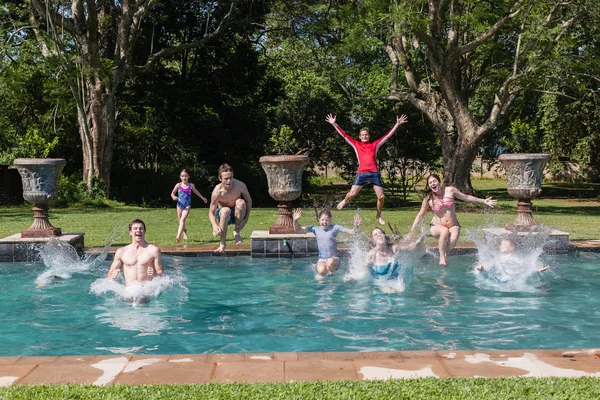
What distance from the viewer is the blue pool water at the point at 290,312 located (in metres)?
6.59

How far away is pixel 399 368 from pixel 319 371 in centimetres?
56

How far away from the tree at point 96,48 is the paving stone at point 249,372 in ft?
60.8

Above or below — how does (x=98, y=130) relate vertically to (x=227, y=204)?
above

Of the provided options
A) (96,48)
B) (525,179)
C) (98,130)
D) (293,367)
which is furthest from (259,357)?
(98,130)

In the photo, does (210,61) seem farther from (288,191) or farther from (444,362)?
(444,362)

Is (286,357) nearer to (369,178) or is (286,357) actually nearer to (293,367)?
(293,367)

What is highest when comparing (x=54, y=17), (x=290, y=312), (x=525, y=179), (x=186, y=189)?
(x=54, y=17)

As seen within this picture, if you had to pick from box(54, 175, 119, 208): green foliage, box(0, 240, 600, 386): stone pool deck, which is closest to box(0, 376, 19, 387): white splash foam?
box(0, 240, 600, 386): stone pool deck

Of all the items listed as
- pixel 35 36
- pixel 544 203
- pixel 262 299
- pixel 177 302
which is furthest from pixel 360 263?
pixel 35 36

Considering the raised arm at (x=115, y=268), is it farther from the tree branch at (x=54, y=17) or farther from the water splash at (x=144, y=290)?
the tree branch at (x=54, y=17)

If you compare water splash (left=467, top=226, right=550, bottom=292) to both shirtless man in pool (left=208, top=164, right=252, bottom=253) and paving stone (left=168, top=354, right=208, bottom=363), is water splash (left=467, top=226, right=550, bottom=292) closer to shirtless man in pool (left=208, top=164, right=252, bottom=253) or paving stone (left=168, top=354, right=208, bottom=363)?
shirtless man in pool (left=208, top=164, right=252, bottom=253)

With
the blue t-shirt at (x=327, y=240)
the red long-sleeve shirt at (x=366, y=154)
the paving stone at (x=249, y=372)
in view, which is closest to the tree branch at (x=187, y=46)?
the red long-sleeve shirt at (x=366, y=154)

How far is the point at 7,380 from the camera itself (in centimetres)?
453

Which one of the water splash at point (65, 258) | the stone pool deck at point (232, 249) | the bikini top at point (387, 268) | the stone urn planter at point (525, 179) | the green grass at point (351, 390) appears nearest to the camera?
the green grass at point (351, 390)
